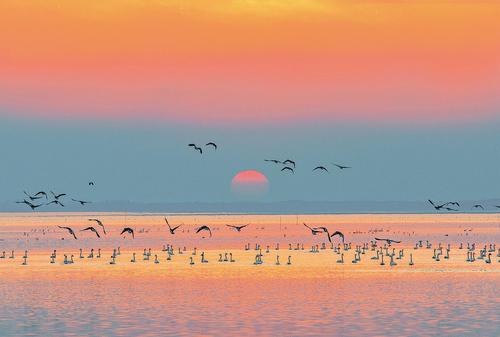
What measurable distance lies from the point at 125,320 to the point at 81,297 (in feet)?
38.2

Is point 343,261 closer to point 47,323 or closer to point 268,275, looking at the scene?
point 268,275

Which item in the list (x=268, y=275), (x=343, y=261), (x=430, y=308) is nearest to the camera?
(x=430, y=308)

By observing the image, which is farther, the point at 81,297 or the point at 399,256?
the point at 399,256

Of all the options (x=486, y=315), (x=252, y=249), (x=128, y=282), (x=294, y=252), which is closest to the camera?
(x=486, y=315)

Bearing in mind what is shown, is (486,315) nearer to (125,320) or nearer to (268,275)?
(125,320)

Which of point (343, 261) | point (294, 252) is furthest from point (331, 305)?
point (294, 252)

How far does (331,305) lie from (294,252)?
185ft

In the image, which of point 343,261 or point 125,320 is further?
point 343,261

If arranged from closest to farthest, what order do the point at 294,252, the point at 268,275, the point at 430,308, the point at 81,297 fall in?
the point at 430,308 < the point at 81,297 < the point at 268,275 < the point at 294,252

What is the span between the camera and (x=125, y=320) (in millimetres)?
51000

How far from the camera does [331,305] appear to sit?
57781mm

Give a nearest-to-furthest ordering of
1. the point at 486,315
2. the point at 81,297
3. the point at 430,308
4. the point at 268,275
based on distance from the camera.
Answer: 1. the point at 486,315
2. the point at 430,308
3. the point at 81,297
4. the point at 268,275

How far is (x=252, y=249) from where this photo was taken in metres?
122

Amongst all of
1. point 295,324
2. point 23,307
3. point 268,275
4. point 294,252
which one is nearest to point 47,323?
point 23,307
